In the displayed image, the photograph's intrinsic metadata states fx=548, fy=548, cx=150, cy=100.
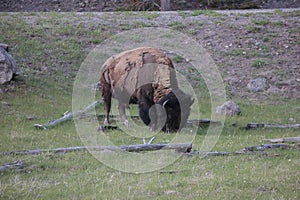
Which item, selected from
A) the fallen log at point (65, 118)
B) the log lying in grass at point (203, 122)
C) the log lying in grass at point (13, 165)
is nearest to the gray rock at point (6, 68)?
the fallen log at point (65, 118)

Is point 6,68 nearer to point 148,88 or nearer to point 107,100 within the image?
point 107,100

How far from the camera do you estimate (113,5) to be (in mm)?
31906

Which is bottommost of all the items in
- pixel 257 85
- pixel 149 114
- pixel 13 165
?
pixel 257 85

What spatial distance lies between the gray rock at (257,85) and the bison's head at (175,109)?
6.81 m

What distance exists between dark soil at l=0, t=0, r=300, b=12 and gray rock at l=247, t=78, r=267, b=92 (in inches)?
494

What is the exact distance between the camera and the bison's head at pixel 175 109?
491 inches

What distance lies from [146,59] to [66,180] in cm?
597

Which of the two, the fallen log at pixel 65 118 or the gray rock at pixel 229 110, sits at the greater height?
the fallen log at pixel 65 118

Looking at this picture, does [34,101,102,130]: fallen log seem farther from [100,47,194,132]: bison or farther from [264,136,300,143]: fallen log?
[264,136,300,143]: fallen log

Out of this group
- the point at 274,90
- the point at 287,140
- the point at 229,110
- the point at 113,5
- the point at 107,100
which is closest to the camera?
the point at 287,140

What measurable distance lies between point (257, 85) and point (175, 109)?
7.28 m

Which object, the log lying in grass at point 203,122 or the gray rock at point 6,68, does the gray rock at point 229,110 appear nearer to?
the log lying in grass at point 203,122

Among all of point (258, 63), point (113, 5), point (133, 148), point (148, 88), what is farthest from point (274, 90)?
point (113, 5)

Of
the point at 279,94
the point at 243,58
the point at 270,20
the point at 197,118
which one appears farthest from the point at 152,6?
the point at 197,118
